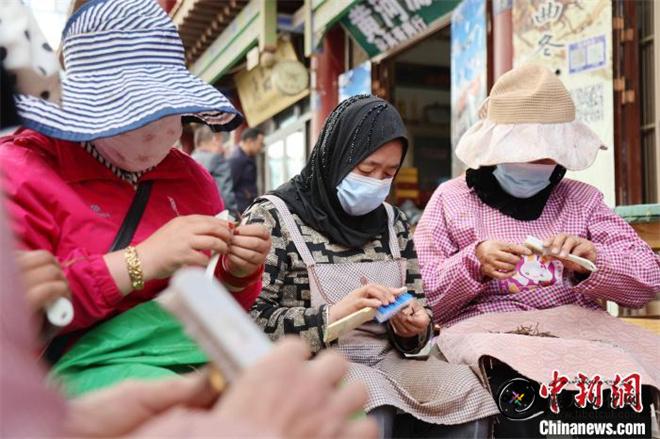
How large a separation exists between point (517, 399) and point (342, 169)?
91 cm

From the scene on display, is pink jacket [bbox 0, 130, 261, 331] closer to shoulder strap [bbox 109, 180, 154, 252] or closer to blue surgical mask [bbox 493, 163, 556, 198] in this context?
shoulder strap [bbox 109, 180, 154, 252]

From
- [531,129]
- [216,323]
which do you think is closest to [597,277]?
[531,129]

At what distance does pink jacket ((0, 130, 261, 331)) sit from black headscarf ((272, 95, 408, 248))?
26.9 inches

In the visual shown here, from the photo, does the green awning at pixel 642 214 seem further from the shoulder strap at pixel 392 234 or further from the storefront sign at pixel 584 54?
the storefront sign at pixel 584 54

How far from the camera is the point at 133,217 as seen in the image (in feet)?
5.35

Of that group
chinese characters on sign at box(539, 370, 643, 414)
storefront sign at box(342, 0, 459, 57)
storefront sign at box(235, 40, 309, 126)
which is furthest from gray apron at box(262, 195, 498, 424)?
storefront sign at box(235, 40, 309, 126)

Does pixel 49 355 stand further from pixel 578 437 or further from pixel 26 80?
pixel 578 437

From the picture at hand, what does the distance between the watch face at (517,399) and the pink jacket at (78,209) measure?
1133 millimetres

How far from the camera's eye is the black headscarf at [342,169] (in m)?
2.37

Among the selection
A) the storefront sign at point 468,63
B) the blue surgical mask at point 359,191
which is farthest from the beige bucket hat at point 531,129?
the storefront sign at point 468,63

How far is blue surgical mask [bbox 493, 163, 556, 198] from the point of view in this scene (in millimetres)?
2746

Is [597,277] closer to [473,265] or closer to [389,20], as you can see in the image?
[473,265]

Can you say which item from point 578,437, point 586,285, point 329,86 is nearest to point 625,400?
point 578,437

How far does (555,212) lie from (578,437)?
943 millimetres
